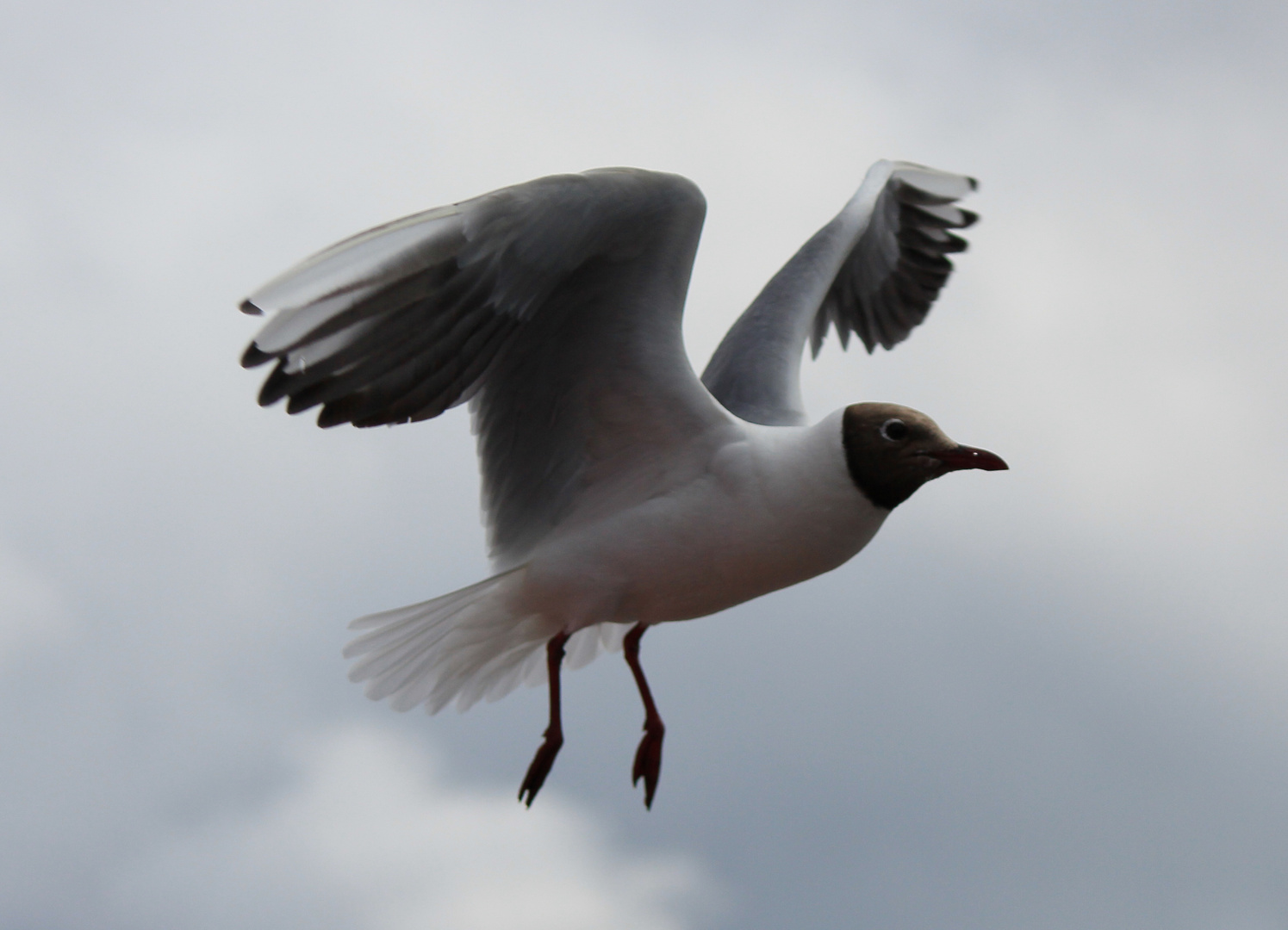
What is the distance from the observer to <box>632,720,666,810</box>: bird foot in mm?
3932

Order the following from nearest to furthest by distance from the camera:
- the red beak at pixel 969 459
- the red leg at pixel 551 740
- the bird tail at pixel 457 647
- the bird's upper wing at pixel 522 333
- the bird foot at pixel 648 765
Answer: the bird's upper wing at pixel 522 333 → the red beak at pixel 969 459 → the red leg at pixel 551 740 → the bird foot at pixel 648 765 → the bird tail at pixel 457 647

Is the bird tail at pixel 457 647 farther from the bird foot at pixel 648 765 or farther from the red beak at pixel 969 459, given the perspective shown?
the red beak at pixel 969 459

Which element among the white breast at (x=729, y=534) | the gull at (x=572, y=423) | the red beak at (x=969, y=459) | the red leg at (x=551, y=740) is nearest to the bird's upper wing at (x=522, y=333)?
the gull at (x=572, y=423)

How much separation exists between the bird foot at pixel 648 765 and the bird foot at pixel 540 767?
0.25m

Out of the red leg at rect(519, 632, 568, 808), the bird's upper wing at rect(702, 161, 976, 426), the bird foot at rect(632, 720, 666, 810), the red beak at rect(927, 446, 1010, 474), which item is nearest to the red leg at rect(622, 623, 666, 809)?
the bird foot at rect(632, 720, 666, 810)

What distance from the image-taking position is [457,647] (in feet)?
14.2

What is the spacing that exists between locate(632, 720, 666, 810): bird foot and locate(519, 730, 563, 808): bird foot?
25 cm

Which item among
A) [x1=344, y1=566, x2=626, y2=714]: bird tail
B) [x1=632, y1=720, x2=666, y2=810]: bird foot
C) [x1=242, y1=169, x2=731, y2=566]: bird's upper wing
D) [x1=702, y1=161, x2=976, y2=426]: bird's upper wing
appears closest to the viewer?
[x1=242, y1=169, x2=731, y2=566]: bird's upper wing

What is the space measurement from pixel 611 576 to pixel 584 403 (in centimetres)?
47

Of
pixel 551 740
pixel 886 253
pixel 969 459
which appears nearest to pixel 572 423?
pixel 551 740

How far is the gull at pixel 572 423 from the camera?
3.26 m

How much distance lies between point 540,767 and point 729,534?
79cm

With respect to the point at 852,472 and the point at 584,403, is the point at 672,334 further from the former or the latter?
the point at 852,472

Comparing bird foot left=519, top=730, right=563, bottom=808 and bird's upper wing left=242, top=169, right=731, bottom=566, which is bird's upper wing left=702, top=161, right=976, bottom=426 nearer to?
bird's upper wing left=242, top=169, right=731, bottom=566
